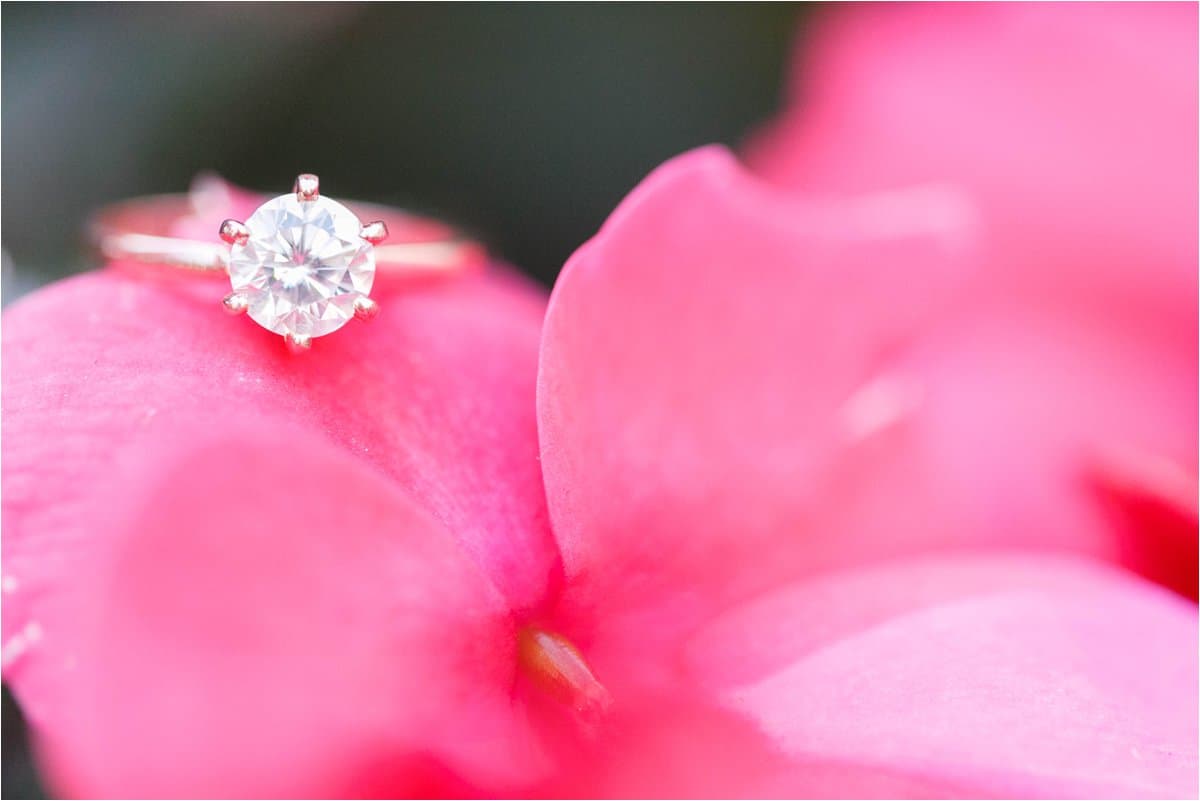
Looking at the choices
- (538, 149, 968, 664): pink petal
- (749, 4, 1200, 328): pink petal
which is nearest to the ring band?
(538, 149, 968, 664): pink petal

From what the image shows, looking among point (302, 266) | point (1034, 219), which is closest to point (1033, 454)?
point (1034, 219)

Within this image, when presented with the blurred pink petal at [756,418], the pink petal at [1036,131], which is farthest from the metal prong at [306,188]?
the pink petal at [1036,131]

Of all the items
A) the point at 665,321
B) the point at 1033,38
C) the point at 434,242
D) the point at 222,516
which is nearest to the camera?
the point at 222,516

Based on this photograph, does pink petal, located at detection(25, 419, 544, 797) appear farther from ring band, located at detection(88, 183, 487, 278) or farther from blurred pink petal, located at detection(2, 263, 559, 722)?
ring band, located at detection(88, 183, 487, 278)

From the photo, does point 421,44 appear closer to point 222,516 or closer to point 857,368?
point 857,368

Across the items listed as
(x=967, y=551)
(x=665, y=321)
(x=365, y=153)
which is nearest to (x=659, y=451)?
(x=665, y=321)
